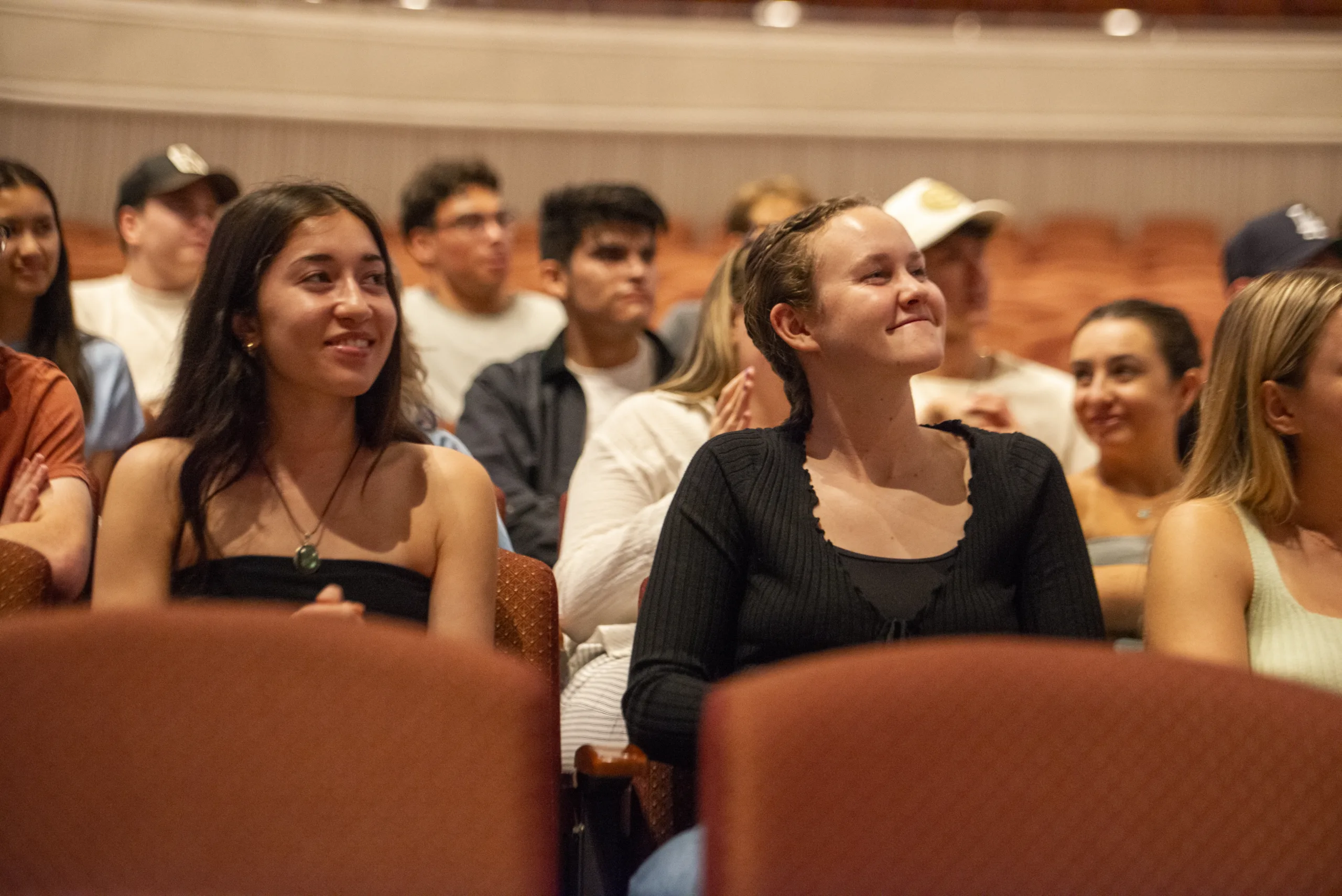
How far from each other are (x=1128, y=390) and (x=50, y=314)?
1.47 m

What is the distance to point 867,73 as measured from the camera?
194 inches

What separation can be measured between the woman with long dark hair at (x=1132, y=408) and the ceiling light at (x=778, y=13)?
348cm

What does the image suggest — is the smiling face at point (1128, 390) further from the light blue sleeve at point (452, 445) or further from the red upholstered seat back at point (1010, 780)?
the red upholstered seat back at point (1010, 780)

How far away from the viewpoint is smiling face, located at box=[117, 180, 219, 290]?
242 cm

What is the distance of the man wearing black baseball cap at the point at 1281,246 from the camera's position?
6.17ft

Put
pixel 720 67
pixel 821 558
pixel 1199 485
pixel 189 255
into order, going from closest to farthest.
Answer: pixel 821 558 < pixel 1199 485 < pixel 189 255 < pixel 720 67

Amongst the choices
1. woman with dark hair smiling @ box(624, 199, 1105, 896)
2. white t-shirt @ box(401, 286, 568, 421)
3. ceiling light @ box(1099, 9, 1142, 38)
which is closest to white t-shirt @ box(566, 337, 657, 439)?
white t-shirt @ box(401, 286, 568, 421)

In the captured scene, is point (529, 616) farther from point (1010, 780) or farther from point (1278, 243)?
point (1278, 243)

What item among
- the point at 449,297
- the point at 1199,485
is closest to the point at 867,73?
the point at 449,297

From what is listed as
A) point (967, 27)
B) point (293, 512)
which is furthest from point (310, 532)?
point (967, 27)

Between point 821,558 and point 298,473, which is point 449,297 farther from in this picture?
point 821,558

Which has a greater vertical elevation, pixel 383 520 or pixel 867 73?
pixel 867 73

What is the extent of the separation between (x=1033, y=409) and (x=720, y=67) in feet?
10.3

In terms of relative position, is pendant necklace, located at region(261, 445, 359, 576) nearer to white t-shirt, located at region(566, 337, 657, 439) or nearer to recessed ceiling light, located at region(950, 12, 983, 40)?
white t-shirt, located at region(566, 337, 657, 439)
